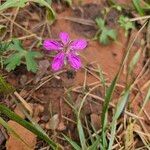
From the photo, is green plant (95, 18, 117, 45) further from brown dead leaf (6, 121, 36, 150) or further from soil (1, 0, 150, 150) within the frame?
brown dead leaf (6, 121, 36, 150)

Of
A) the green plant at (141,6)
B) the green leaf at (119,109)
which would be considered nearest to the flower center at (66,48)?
the green leaf at (119,109)

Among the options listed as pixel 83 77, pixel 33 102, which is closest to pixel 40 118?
pixel 33 102

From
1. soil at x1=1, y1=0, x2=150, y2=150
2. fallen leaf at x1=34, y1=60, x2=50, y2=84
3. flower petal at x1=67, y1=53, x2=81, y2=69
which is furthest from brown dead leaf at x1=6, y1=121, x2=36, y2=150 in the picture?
flower petal at x1=67, y1=53, x2=81, y2=69

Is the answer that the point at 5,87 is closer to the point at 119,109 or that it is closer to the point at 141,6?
the point at 119,109

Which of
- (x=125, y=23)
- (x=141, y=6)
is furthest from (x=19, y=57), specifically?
(x=141, y=6)

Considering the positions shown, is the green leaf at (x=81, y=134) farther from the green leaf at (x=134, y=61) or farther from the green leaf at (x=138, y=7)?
the green leaf at (x=138, y=7)

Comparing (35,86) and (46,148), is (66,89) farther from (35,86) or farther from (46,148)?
(46,148)
